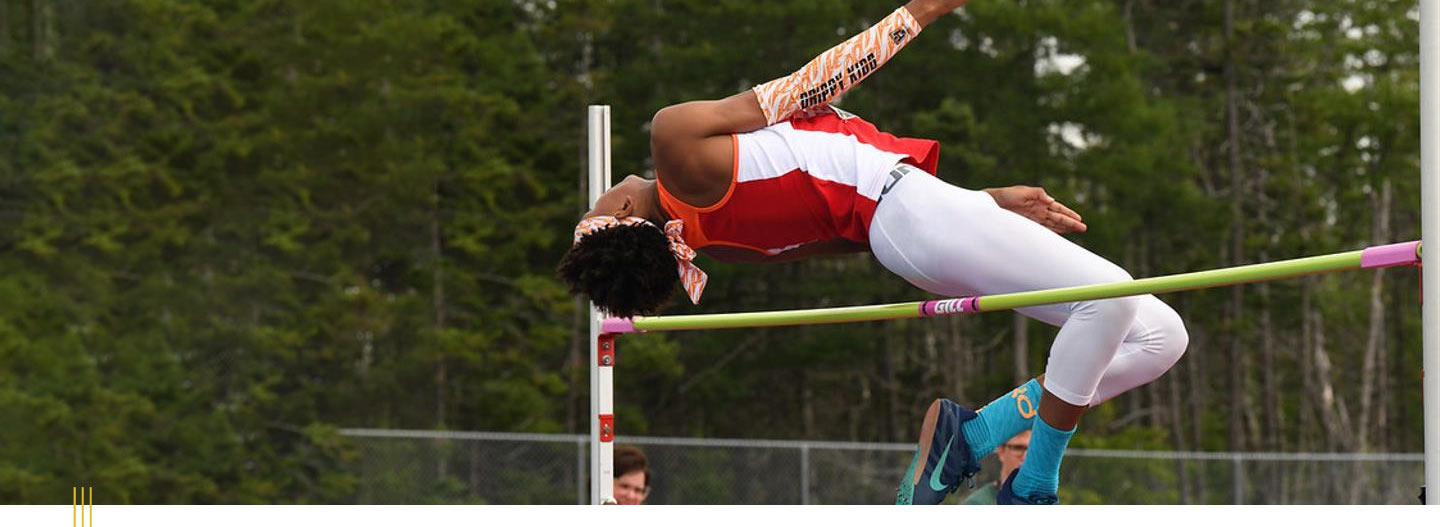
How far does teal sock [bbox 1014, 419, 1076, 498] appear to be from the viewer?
14.4 ft

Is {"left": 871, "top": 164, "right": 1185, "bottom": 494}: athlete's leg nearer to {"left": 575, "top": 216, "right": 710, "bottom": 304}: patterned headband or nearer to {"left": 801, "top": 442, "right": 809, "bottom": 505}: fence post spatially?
{"left": 575, "top": 216, "right": 710, "bottom": 304}: patterned headband

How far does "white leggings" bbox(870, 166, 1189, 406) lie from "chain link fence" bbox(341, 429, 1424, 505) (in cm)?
974

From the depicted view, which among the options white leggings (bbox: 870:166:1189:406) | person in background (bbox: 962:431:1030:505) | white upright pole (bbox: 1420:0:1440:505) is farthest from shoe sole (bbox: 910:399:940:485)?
white upright pole (bbox: 1420:0:1440:505)

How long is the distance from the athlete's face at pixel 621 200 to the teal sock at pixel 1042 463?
1078mm

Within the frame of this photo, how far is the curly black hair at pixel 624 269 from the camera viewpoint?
418 cm

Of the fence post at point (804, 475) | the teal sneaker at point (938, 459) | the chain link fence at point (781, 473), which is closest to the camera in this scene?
the teal sneaker at point (938, 459)

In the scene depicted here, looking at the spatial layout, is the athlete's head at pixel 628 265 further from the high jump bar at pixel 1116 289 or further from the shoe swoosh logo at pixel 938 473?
the shoe swoosh logo at pixel 938 473

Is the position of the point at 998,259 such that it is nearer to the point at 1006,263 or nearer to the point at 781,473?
the point at 1006,263

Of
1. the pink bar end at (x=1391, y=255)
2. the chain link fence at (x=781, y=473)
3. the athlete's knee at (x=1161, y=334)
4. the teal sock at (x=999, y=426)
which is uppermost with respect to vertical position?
the pink bar end at (x=1391, y=255)

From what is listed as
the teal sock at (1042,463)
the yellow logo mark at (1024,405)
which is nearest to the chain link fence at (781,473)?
the yellow logo mark at (1024,405)

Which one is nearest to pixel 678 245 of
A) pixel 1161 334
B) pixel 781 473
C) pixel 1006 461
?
pixel 1161 334

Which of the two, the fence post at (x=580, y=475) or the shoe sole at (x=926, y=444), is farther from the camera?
the fence post at (x=580, y=475)

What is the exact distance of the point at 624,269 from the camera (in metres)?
4.17
